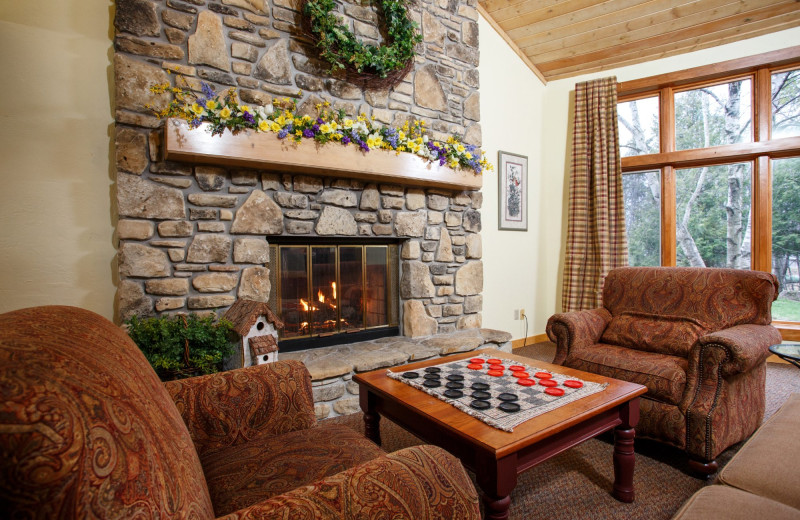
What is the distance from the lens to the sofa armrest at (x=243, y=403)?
4.00 feet

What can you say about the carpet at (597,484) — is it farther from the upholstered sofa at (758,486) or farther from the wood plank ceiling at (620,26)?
the wood plank ceiling at (620,26)

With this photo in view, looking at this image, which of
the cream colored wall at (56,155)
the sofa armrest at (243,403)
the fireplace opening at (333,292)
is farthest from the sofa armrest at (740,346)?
the cream colored wall at (56,155)

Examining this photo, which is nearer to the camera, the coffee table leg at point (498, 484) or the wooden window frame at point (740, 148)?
the coffee table leg at point (498, 484)

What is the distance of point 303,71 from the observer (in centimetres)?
263

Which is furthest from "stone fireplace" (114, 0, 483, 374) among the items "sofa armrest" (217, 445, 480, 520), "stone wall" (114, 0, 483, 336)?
"sofa armrest" (217, 445, 480, 520)

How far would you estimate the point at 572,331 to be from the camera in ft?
7.58

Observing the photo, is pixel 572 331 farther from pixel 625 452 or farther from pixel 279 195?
pixel 279 195

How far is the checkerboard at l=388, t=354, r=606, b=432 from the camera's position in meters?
1.34

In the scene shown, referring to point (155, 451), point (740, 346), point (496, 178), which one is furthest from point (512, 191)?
point (155, 451)

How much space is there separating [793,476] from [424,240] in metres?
2.39

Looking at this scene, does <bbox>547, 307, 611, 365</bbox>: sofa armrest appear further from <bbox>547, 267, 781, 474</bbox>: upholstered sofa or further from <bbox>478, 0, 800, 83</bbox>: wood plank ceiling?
<bbox>478, 0, 800, 83</bbox>: wood plank ceiling

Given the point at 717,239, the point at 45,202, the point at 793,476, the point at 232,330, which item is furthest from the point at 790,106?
the point at 45,202

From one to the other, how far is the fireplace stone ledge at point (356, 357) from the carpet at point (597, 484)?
26cm

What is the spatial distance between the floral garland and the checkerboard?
1.48m
